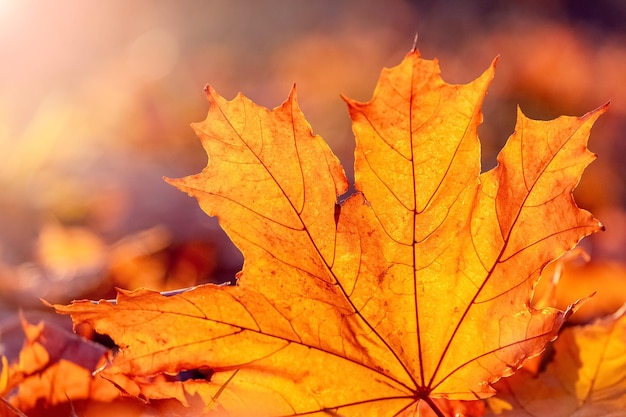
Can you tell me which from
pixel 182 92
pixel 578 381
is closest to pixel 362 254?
pixel 578 381

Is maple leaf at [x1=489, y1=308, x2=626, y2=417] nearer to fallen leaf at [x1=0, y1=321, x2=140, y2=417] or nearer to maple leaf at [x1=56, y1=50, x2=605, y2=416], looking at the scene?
maple leaf at [x1=56, y1=50, x2=605, y2=416]

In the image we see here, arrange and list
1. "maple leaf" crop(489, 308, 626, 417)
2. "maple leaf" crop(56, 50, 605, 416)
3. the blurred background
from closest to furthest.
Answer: "maple leaf" crop(56, 50, 605, 416) → "maple leaf" crop(489, 308, 626, 417) → the blurred background

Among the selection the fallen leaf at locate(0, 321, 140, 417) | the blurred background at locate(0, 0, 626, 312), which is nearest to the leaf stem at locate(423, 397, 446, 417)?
the fallen leaf at locate(0, 321, 140, 417)

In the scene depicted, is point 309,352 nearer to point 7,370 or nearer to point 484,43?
point 7,370

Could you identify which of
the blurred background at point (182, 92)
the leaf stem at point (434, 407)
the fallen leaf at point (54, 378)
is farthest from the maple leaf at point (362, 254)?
the blurred background at point (182, 92)

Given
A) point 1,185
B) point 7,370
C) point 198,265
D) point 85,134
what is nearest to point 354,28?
point 85,134

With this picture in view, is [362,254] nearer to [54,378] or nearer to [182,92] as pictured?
[54,378]

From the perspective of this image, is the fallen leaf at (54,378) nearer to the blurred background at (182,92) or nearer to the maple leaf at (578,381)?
the maple leaf at (578,381)
